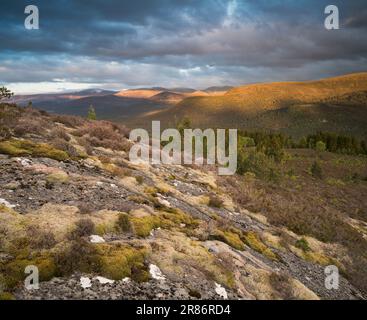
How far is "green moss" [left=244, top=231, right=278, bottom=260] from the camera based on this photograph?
46.9ft

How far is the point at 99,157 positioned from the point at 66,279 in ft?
37.8

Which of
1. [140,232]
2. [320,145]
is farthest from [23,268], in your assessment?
[320,145]

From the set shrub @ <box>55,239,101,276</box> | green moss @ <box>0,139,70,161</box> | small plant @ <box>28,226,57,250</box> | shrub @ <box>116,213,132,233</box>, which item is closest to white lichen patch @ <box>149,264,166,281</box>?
shrub @ <box>55,239,101,276</box>

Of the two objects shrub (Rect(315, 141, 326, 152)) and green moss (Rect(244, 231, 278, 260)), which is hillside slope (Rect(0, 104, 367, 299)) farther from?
shrub (Rect(315, 141, 326, 152))

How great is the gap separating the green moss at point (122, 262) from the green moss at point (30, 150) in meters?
8.24

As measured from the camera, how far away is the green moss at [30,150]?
595 inches

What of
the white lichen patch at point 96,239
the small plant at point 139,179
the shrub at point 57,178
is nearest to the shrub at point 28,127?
the shrub at point 57,178

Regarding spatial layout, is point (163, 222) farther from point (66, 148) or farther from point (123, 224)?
point (66, 148)

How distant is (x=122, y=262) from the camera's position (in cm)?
864

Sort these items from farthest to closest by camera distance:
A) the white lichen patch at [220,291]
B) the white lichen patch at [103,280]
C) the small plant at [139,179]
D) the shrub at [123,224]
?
the small plant at [139,179], the shrub at [123,224], the white lichen patch at [220,291], the white lichen patch at [103,280]

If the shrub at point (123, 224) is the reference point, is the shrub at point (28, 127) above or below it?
above

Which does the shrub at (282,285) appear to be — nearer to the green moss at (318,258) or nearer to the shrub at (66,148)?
the green moss at (318,258)

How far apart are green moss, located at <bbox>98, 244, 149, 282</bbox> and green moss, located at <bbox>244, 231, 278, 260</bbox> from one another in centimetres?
639

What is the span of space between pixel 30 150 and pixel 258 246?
11233 millimetres
